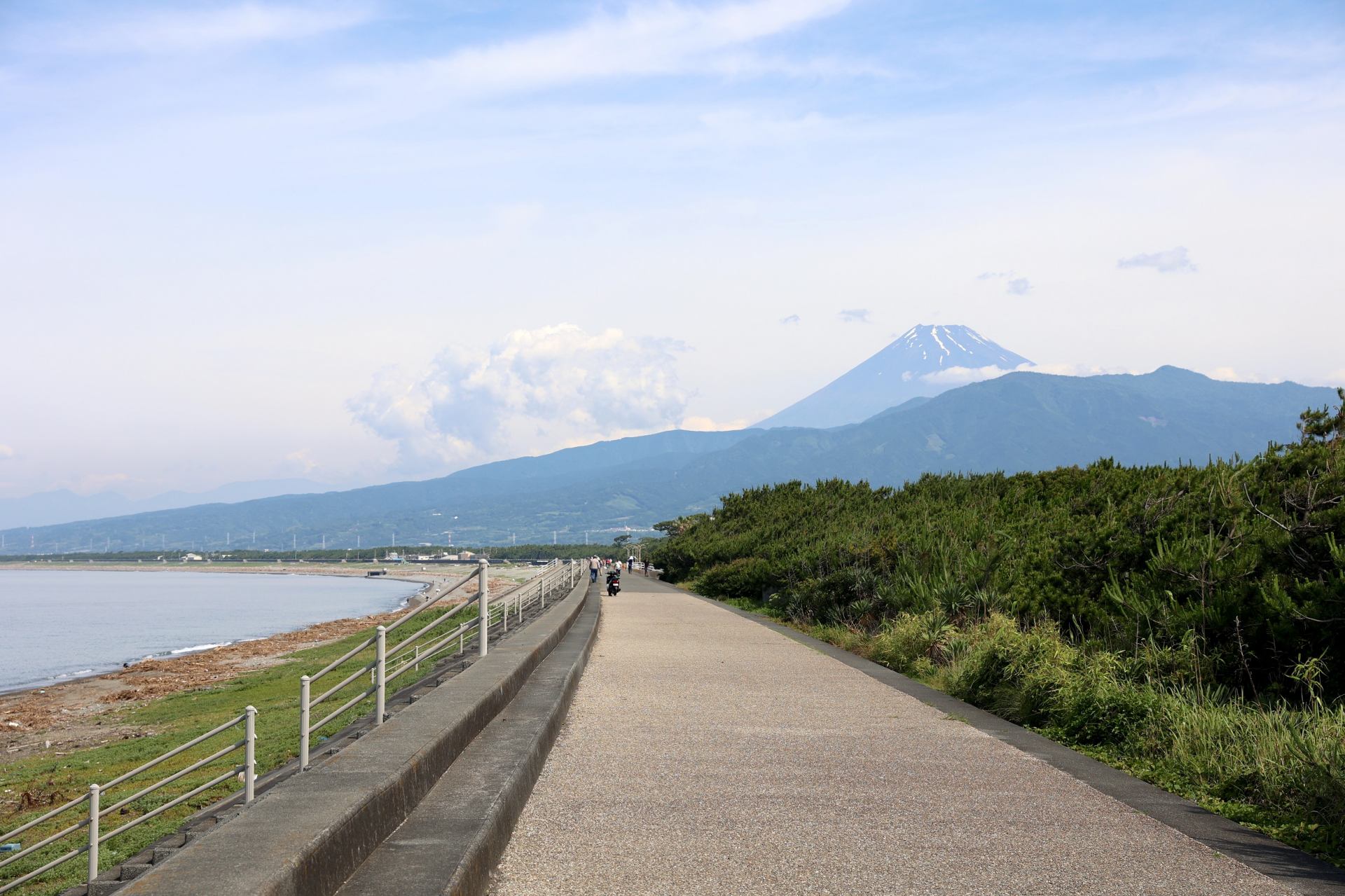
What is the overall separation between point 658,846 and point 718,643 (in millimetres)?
11845

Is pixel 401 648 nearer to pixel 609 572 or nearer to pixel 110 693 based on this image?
pixel 110 693

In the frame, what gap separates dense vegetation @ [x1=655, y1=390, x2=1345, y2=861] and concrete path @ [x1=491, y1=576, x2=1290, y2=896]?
0.83 meters

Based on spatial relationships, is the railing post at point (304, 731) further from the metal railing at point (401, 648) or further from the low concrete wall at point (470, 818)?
the low concrete wall at point (470, 818)

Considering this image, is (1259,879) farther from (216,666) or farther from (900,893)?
(216,666)

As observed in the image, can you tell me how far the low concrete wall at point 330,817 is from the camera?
391 centimetres

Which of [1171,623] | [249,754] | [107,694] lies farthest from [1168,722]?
[107,694]

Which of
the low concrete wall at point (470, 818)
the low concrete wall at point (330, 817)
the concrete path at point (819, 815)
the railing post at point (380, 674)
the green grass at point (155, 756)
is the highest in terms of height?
the railing post at point (380, 674)

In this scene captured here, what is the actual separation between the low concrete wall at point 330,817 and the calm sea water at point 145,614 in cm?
3451

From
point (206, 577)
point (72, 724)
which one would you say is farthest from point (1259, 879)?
point (206, 577)

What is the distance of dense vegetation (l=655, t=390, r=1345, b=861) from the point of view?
23.9ft

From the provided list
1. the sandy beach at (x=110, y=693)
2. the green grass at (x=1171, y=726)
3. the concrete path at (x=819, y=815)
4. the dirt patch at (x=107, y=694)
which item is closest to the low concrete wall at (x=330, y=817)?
the concrete path at (x=819, y=815)

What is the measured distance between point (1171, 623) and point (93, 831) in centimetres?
923

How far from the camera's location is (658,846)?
226 inches

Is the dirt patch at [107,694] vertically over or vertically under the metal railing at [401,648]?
under
